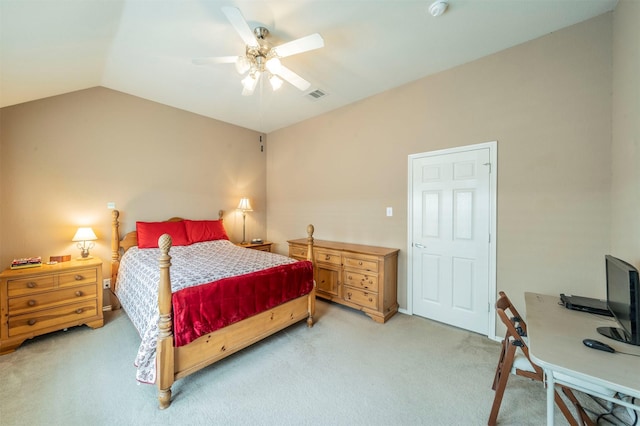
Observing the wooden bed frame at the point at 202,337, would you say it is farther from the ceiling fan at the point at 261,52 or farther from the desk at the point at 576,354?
the desk at the point at 576,354

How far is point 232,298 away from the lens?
2.05 metres

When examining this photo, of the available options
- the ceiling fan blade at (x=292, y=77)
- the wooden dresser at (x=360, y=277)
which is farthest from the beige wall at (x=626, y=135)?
the ceiling fan blade at (x=292, y=77)

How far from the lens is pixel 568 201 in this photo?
2168 mm

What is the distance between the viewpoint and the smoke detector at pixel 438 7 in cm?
184

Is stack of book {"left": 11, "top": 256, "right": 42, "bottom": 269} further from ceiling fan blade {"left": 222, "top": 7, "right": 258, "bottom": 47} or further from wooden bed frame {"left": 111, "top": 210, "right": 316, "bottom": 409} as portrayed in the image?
ceiling fan blade {"left": 222, "top": 7, "right": 258, "bottom": 47}

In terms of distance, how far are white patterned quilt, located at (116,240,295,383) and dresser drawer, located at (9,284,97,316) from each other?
312 mm

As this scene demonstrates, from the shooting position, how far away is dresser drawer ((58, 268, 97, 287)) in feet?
8.48

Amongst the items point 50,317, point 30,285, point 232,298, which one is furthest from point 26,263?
point 232,298

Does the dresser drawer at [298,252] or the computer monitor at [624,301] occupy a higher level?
the computer monitor at [624,301]

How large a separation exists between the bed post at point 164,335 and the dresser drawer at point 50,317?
5.84 feet

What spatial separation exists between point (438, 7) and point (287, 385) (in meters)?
3.14

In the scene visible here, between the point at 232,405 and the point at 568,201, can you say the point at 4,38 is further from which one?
the point at 568,201

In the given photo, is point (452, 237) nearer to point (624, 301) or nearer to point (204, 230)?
point (624, 301)

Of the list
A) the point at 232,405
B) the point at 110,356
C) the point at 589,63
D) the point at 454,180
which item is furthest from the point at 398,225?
the point at 110,356
